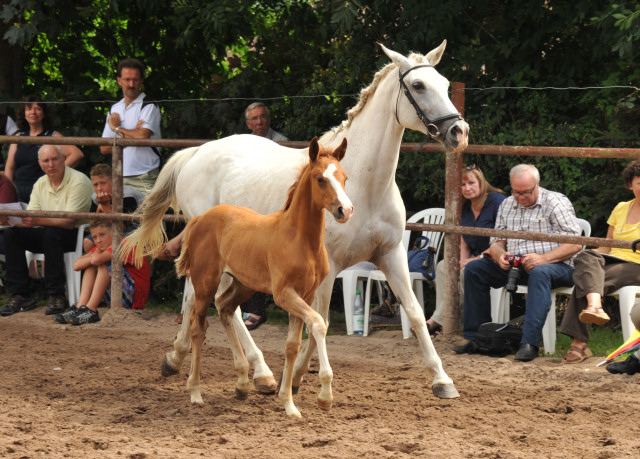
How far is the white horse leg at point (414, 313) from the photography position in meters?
5.26

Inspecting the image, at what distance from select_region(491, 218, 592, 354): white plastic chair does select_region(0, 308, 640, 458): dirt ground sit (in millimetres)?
331

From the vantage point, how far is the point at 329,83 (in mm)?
9211

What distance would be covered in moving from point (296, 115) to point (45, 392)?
477 centimetres

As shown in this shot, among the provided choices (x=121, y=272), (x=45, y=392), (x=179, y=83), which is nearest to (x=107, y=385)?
(x=45, y=392)

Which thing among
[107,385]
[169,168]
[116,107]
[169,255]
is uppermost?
[116,107]

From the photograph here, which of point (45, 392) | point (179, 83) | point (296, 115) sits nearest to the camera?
point (45, 392)

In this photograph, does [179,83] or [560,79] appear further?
[179,83]

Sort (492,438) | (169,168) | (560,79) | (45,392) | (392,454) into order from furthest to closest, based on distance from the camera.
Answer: (560,79)
(169,168)
(45,392)
(492,438)
(392,454)

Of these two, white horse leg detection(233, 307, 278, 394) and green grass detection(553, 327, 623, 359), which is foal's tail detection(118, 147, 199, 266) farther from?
green grass detection(553, 327, 623, 359)

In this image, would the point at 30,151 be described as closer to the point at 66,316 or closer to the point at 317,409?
the point at 66,316

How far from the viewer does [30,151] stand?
30.1ft

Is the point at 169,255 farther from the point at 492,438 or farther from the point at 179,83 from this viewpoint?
the point at 492,438

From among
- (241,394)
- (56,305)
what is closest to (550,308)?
(241,394)

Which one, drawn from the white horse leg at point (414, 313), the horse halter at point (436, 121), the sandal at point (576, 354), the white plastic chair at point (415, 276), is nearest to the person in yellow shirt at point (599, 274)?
the sandal at point (576, 354)
